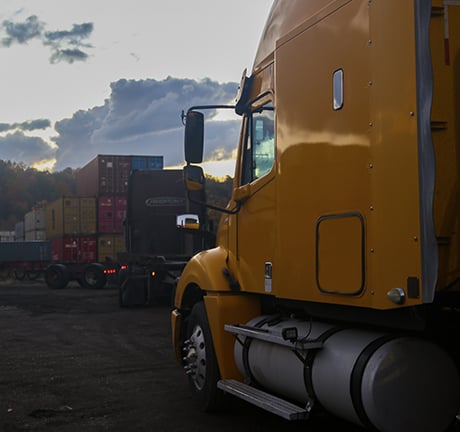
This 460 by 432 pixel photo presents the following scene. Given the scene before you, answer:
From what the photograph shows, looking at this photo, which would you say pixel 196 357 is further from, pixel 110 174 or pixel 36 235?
pixel 36 235

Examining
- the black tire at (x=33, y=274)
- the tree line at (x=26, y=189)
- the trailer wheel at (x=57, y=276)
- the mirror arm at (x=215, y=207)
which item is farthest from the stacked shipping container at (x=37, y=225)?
the tree line at (x=26, y=189)

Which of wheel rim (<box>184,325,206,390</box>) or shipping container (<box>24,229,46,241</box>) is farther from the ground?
shipping container (<box>24,229,46,241</box>)

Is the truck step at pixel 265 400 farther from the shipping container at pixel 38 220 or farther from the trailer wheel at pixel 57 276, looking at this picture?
the shipping container at pixel 38 220

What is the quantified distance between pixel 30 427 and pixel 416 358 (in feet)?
11.6

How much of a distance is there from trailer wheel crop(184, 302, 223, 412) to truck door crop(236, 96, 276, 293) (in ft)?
2.05

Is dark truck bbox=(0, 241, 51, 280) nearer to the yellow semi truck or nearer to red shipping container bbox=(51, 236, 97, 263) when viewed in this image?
red shipping container bbox=(51, 236, 97, 263)

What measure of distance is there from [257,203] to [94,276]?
23.0 m

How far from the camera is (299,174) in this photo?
475 cm

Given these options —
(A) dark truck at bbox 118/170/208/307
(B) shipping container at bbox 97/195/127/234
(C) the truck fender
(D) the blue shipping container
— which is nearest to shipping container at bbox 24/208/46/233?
(B) shipping container at bbox 97/195/127/234

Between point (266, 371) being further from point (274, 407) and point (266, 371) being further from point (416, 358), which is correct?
point (416, 358)

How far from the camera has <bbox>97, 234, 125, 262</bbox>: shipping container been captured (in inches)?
1123

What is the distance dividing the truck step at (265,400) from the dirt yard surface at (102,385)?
42 centimetres

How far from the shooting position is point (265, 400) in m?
4.90

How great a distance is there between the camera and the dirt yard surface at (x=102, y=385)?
230 inches
